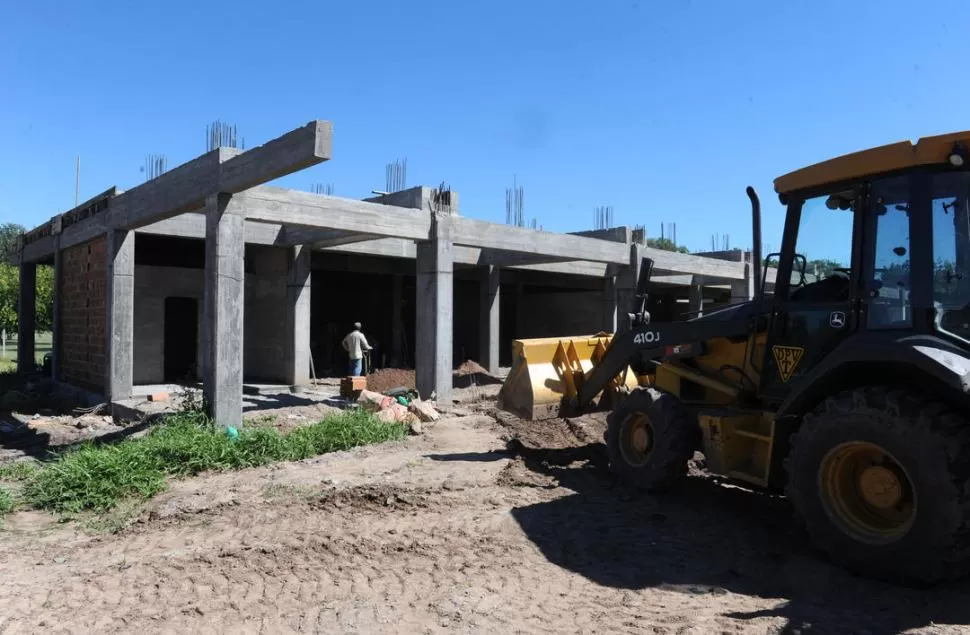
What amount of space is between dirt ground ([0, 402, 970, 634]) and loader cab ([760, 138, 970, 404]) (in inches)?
51.5

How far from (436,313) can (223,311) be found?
429 centimetres

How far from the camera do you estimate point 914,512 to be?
3799 millimetres

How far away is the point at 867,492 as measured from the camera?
417 cm

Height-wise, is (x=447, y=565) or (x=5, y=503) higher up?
(x=447, y=565)

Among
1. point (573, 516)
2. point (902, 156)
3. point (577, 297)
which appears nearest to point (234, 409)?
point (573, 516)

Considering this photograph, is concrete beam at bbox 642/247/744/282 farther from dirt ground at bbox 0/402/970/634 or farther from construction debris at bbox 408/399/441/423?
dirt ground at bbox 0/402/970/634

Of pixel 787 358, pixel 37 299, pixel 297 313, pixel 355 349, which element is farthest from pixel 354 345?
pixel 37 299

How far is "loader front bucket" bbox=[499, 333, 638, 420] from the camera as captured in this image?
26.0 ft

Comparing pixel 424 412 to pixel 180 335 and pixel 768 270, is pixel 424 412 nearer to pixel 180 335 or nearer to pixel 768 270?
pixel 768 270

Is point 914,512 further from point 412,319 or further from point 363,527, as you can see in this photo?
point 412,319

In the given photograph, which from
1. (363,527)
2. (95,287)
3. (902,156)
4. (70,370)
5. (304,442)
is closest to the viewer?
(902,156)

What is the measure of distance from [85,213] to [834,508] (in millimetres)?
14535

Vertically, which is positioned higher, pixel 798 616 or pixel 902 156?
pixel 902 156

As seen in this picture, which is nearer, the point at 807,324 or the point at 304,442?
the point at 807,324
